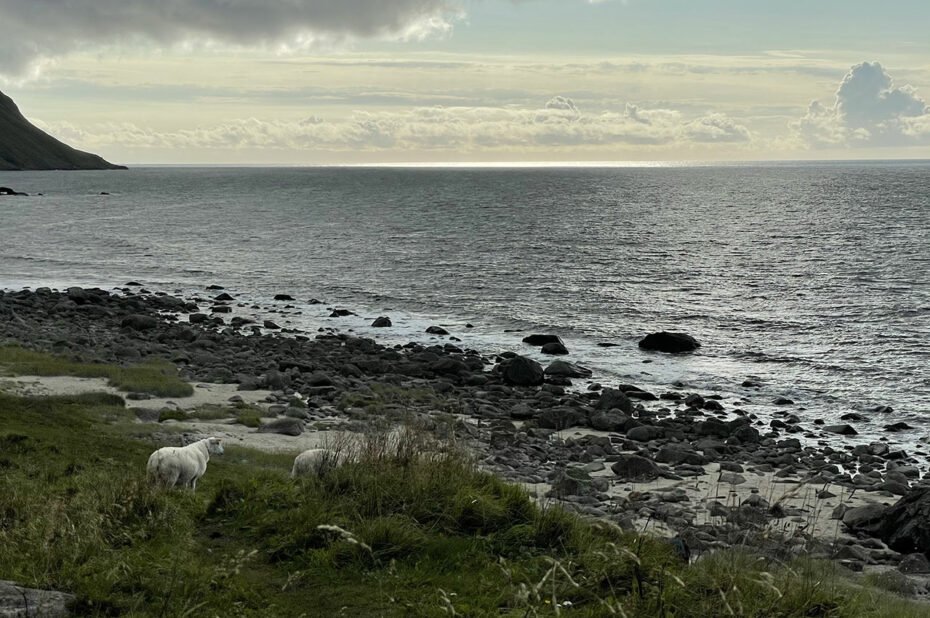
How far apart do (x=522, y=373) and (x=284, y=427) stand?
35.8ft

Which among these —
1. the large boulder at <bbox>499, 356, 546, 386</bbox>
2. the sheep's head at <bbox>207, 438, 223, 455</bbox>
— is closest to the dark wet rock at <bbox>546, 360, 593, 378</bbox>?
the large boulder at <bbox>499, 356, 546, 386</bbox>

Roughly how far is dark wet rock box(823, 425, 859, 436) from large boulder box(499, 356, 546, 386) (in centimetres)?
971

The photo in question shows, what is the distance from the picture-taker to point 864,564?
1393 cm

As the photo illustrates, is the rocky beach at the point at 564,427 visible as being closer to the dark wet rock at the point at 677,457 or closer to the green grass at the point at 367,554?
the dark wet rock at the point at 677,457

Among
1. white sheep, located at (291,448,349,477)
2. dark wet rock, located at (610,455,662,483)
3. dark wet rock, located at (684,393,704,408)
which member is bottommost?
dark wet rock, located at (684,393,704,408)

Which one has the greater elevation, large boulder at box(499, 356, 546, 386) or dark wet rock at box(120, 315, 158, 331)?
dark wet rock at box(120, 315, 158, 331)

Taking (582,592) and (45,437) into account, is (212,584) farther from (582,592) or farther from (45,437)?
(45,437)

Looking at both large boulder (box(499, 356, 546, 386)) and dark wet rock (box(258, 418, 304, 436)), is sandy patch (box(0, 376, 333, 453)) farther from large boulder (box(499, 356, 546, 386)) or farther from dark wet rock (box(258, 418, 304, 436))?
large boulder (box(499, 356, 546, 386))

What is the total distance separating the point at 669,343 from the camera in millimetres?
36438

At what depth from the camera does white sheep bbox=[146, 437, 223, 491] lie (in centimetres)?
1170

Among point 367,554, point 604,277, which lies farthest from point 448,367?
point 604,277

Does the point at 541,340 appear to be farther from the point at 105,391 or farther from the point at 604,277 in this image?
the point at 604,277

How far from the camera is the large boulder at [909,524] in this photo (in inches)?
572

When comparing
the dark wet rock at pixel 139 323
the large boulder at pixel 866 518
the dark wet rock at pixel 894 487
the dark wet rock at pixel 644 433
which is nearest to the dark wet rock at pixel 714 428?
the dark wet rock at pixel 644 433
